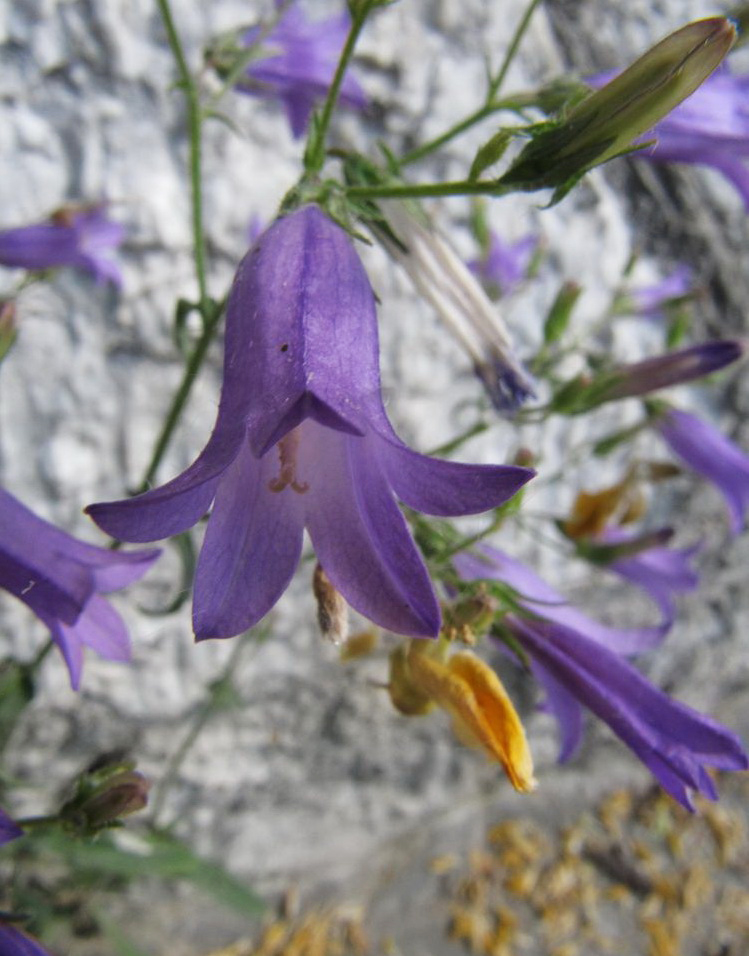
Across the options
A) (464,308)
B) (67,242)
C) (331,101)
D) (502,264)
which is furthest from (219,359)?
(331,101)

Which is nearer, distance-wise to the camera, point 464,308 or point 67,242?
point 464,308

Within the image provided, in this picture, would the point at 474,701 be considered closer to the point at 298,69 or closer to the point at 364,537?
the point at 364,537

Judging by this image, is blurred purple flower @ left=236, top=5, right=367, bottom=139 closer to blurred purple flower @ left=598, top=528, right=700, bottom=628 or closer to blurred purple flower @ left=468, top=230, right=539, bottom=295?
blurred purple flower @ left=468, top=230, right=539, bottom=295

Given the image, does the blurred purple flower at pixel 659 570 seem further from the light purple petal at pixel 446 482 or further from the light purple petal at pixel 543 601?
the light purple petal at pixel 446 482

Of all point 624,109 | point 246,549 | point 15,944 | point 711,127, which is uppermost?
point 711,127

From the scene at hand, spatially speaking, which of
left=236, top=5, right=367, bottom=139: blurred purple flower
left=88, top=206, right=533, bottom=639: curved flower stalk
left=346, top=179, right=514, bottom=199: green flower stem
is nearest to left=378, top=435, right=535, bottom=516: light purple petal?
left=88, top=206, right=533, bottom=639: curved flower stalk

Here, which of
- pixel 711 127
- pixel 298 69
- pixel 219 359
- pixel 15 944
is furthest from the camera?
pixel 219 359

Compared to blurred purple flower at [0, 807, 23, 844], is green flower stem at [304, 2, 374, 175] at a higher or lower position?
higher
